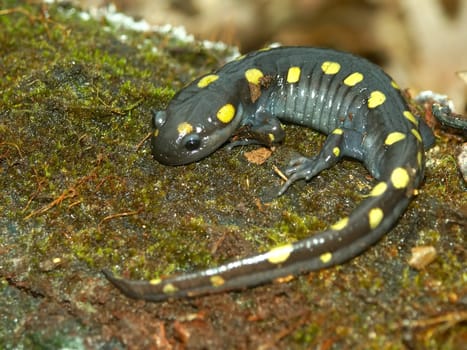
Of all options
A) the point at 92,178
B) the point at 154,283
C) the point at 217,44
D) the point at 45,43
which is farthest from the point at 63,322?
the point at 217,44

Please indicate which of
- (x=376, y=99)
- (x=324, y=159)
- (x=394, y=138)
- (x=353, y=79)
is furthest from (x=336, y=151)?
(x=353, y=79)

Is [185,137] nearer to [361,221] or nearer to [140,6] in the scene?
[361,221]

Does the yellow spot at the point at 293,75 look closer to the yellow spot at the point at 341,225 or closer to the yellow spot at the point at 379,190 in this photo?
the yellow spot at the point at 379,190

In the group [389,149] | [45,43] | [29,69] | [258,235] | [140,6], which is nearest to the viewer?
[258,235]

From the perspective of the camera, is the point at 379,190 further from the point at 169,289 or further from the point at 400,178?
the point at 169,289

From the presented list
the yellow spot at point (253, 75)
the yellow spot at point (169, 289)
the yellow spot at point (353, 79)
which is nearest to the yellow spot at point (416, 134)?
the yellow spot at point (353, 79)
